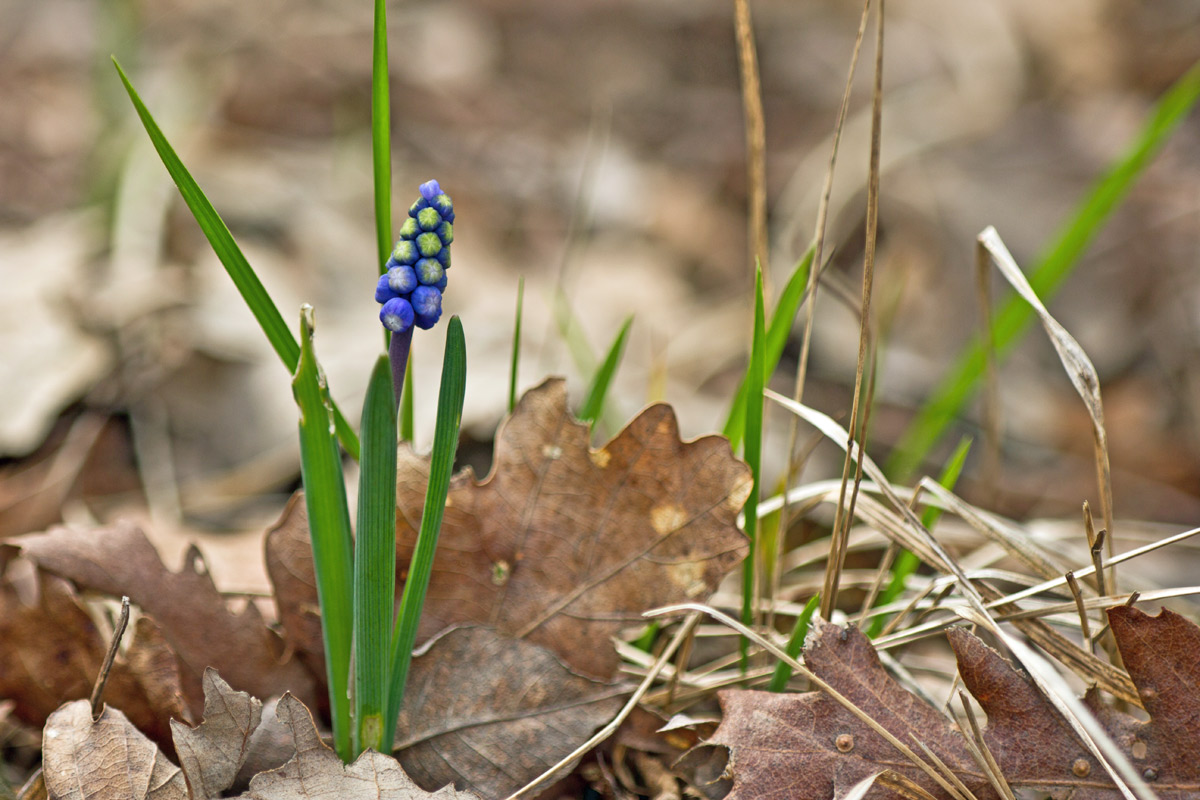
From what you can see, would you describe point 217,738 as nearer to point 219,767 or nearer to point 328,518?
point 219,767

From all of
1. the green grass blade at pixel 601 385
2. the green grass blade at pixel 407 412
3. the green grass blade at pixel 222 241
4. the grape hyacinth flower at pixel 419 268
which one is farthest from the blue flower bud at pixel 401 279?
the green grass blade at pixel 601 385

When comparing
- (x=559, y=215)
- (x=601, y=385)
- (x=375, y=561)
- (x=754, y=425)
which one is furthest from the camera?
(x=559, y=215)

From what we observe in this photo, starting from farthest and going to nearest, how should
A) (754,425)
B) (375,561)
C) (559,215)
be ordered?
1. (559,215)
2. (754,425)
3. (375,561)

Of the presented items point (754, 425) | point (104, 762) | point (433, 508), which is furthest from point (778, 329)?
point (104, 762)

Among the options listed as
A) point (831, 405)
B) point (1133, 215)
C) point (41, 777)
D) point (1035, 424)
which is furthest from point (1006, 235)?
point (41, 777)

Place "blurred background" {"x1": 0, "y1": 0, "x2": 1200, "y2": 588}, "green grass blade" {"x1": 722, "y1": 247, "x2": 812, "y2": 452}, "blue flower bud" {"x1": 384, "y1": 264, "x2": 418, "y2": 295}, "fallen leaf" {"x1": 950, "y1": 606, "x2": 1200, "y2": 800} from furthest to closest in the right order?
"blurred background" {"x1": 0, "y1": 0, "x2": 1200, "y2": 588} < "green grass blade" {"x1": 722, "y1": 247, "x2": 812, "y2": 452} < "fallen leaf" {"x1": 950, "y1": 606, "x2": 1200, "y2": 800} < "blue flower bud" {"x1": 384, "y1": 264, "x2": 418, "y2": 295}

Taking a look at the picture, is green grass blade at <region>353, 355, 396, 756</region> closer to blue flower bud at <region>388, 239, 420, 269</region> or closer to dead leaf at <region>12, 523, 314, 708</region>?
blue flower bud at <region>388, 239, 420, 269</region>

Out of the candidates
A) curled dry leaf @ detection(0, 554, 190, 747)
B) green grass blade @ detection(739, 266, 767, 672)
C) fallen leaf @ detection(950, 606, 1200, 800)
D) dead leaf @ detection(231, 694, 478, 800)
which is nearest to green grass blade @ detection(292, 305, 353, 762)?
dead leaf @ detection(231, 694, 478, 800)
